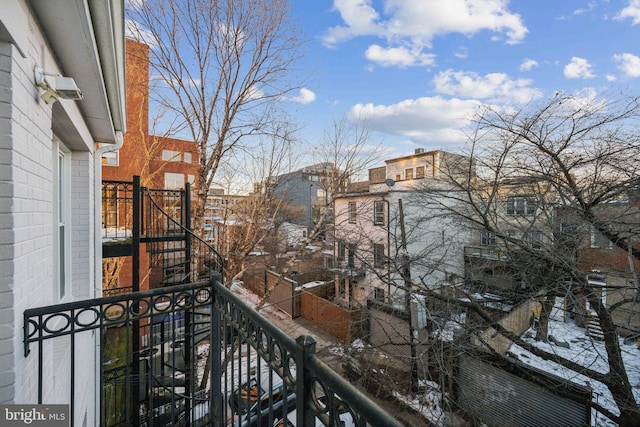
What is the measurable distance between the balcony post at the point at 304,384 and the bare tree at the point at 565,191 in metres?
5.07

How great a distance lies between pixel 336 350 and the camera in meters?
7.32

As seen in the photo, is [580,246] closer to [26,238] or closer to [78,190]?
[26,238]

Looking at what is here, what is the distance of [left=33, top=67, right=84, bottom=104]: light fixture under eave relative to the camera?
1.58 meters

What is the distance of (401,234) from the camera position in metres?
7.55

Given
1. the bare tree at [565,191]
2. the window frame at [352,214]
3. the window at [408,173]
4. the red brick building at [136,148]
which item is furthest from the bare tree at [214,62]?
the window at [408,173]

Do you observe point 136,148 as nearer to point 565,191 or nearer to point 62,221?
point 62,221

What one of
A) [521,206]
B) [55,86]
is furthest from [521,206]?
[55,86]

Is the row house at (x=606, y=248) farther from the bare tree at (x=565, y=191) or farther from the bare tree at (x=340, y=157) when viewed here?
the bare tree at (x=340, y=157)

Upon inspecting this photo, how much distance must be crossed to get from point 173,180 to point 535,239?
16221mm

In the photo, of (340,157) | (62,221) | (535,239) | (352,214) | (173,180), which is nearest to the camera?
(62,221)

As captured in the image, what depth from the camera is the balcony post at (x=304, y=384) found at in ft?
3.37

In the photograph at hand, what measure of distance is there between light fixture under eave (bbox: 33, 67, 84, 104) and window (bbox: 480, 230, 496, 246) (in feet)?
21.4

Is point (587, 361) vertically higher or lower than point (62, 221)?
lower

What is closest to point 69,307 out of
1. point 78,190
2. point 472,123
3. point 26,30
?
point 26,30
